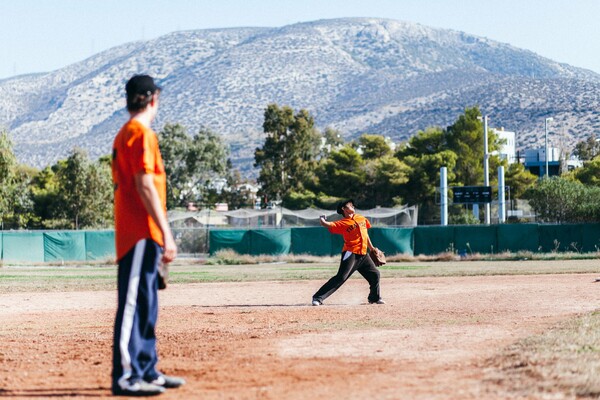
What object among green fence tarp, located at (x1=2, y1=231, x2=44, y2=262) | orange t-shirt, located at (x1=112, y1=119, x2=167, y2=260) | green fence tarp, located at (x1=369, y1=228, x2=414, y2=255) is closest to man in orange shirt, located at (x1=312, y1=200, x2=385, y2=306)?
orange t-shirt, located at (x1=112, y1=119, x2=167, y2=260)

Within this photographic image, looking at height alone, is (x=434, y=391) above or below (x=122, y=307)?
below

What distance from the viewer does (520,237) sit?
46375mm

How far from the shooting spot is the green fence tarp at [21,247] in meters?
46.0

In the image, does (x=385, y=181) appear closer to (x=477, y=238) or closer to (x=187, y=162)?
(x=187, y=162)

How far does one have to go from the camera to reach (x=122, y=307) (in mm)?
7750

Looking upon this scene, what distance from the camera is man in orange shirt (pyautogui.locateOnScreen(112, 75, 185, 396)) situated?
25.1 ft

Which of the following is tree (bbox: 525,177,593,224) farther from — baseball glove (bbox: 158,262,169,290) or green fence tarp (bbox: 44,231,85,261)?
baseball glove (bbox: 158,262,169,290)

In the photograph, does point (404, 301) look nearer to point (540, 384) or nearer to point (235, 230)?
point (540, 384)

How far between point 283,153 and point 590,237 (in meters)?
49.8

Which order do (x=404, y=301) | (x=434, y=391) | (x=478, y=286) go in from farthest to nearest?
1. (x=478, y=286)
2. (x=404, y=301)
3. (x=434, y=391)

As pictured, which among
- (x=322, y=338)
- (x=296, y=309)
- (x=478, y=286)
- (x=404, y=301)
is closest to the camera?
(x=322, y=338)

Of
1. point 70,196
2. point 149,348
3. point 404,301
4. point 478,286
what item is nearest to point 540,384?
point 149,348

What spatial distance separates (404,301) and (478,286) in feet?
17.6

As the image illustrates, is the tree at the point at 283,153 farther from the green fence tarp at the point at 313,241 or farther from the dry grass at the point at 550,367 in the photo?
the dry grass at the point at 550,367
